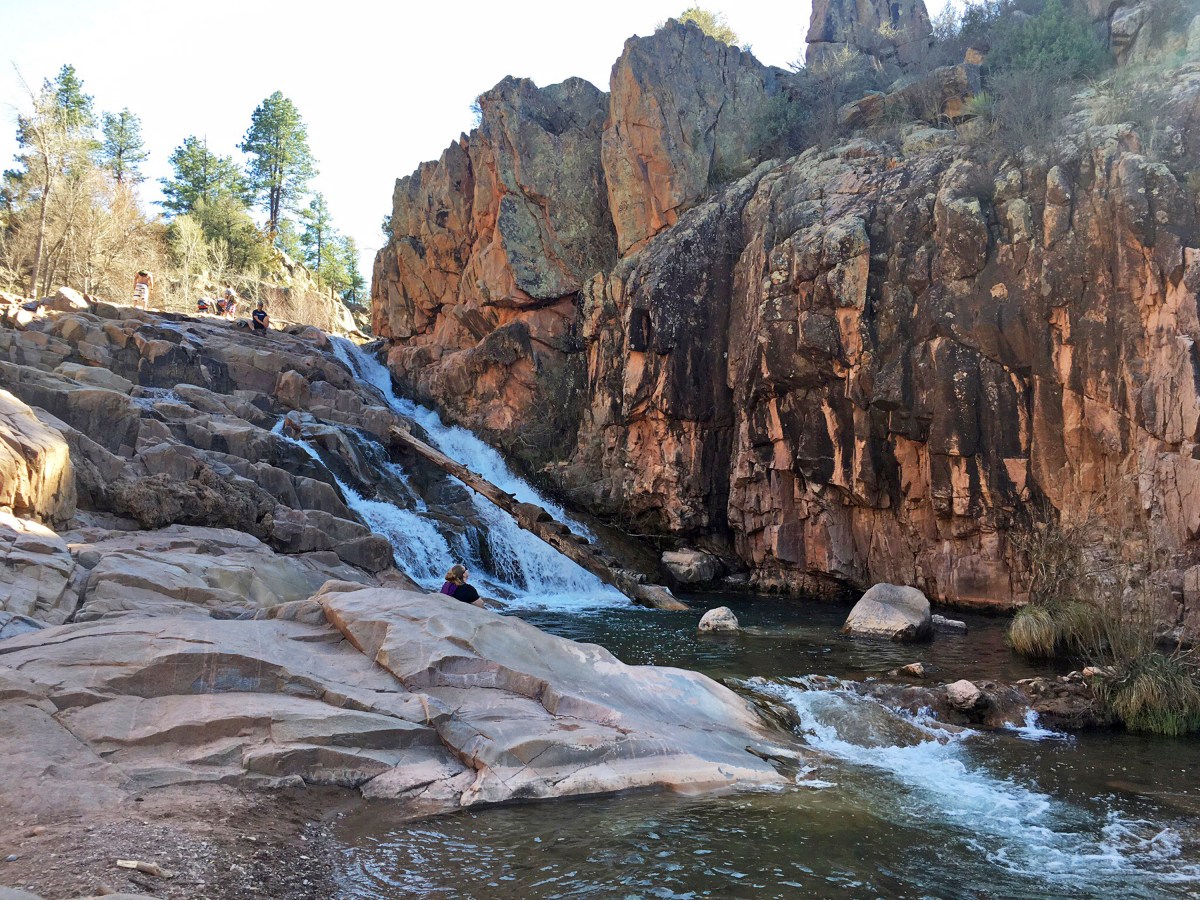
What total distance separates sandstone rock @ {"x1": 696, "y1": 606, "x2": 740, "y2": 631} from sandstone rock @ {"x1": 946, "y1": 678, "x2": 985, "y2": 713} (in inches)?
212

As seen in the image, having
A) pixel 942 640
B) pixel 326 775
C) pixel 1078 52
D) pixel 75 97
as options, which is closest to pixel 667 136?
pixel 1078 52

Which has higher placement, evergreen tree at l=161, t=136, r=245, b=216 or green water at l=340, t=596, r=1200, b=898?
evergreen tree at l=161, t=136, r=245, b=216

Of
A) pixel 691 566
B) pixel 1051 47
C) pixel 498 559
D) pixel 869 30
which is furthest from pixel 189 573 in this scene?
pixel 869 30

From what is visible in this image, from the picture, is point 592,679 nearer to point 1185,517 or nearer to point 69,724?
point 69,724

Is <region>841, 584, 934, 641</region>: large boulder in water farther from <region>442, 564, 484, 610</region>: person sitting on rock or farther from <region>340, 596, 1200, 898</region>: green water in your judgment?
<region>442, 564, 484, 610</region>: person sitting on rock

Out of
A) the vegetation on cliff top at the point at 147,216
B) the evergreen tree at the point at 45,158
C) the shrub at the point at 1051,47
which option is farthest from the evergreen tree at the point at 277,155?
the shrub at the point at 1051,47

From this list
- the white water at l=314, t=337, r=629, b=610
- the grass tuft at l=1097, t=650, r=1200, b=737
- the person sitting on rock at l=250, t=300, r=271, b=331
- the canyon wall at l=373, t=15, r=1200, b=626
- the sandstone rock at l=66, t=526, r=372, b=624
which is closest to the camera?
the grass tuft at l=1097, t=650, r=1200, b=737

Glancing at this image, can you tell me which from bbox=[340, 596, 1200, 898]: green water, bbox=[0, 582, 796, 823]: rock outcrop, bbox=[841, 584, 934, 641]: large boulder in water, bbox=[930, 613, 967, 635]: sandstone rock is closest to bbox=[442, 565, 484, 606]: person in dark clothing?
bbox=[0, 582, 796, 823]: rock outcrop

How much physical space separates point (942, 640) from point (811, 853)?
31.5ft

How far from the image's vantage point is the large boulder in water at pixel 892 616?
14.5m

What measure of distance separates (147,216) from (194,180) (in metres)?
5.48

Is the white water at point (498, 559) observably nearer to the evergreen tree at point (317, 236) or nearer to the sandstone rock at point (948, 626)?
the sandstone rock at point (948, 626)

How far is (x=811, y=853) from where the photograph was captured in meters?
5.86

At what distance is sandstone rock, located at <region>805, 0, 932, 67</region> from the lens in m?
28.1
